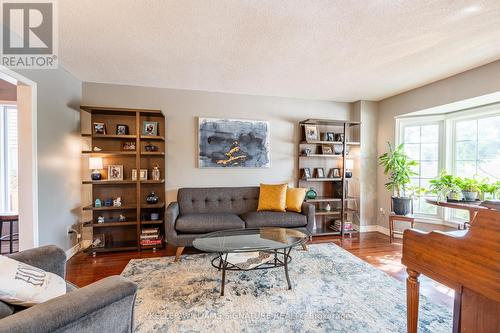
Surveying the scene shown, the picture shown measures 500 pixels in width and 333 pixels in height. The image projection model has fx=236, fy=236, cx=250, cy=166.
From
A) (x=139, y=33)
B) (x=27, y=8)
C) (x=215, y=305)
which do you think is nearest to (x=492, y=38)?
(x=139, y=33)

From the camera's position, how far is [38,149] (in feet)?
8.21

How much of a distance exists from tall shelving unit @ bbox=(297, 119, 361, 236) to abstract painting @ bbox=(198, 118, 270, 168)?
2.33 ft

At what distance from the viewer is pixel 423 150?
398cm

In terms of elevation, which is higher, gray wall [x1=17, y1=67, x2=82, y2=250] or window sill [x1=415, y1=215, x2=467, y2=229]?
gray wall [x1=17, y1=67, x2=82, y2=250]

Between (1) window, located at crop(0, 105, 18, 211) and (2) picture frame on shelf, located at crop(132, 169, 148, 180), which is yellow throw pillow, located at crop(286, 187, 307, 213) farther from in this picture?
(1) window, located at crop(0, 105, 18, 211)

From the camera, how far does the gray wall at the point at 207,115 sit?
3.65 m

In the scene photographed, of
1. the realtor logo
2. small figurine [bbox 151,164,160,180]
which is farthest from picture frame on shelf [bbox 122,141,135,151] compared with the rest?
the realtor logo

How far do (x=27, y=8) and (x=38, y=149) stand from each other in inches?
52.5

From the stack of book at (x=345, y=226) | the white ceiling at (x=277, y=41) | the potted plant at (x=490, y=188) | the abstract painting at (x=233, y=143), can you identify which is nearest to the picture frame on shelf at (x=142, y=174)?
the abstract painting at (x=233, y=143)

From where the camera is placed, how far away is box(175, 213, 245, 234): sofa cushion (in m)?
3.00

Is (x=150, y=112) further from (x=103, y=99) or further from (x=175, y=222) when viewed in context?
(x=175, y=222)

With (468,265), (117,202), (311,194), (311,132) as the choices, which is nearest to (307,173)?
(311,194)

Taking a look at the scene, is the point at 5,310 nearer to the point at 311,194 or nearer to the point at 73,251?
the point at 73,251

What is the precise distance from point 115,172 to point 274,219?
2.45m
